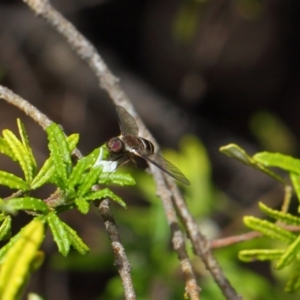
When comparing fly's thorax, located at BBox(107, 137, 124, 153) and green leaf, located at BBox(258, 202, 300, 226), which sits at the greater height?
fly's thorax, located at BBox(107, 137, 124, 153)

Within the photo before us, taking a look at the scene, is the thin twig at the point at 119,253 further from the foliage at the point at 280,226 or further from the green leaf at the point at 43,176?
the foliage at the point at 280,226

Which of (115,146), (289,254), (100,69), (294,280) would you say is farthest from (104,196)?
(100,69)

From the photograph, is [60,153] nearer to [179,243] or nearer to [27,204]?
[27,204]

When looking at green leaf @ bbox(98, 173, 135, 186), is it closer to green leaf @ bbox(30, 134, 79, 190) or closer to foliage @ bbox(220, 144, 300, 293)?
green leaf @ bbox(30, 134, 79, 190)

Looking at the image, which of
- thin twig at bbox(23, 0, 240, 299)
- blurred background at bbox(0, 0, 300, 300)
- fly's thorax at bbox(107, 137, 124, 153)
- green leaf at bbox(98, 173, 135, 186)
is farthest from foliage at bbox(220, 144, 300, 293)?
blurred background at bbox(0, 0, 300, 300)

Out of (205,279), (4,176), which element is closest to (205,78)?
(205,279)

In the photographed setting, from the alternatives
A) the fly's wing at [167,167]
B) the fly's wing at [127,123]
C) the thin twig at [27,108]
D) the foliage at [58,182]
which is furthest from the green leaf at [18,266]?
the fly's wing at [127,123]
